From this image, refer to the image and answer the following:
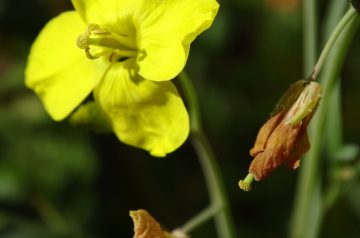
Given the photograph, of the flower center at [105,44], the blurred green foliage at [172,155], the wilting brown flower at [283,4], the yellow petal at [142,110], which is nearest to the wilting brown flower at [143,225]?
the yellow petal at [142,110]

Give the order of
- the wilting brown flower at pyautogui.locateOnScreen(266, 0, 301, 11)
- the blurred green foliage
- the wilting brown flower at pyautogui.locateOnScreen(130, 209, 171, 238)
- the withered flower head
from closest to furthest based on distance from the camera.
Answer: the withered flower head < the wilting brown flower at pyautogui.locateOnScreen(130, 209, 171, 238) < the blurred green foliage < the wilting brown flower at pyautogui.locateOnScreen(266, 0, 301, 11)

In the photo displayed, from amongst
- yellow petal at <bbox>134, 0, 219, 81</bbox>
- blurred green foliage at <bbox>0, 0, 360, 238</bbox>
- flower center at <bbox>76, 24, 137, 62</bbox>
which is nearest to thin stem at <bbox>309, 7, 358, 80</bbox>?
yellow petal at <bbox>134, 0, 219, 81</bbox>

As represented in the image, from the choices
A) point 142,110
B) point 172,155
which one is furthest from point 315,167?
point 172,155

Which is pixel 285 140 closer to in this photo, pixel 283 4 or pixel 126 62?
pixel 126 62

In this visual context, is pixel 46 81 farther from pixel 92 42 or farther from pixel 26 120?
pixel 26 120

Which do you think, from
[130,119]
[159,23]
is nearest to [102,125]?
[130,119]

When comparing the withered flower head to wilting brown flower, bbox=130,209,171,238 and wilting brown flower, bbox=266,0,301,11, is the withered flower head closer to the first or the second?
wilting brown flower, bbox=130,209,171,238
